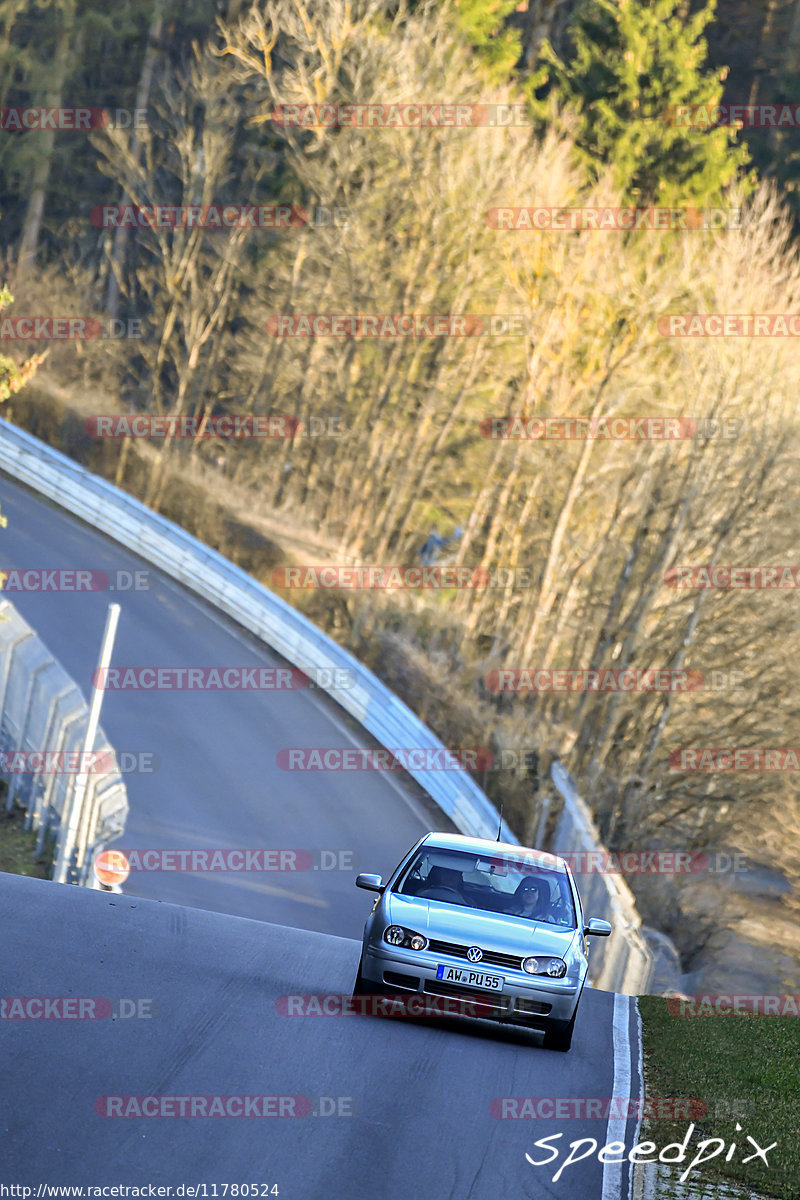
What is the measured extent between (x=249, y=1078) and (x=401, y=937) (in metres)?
1.93

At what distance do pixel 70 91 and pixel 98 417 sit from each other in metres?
21.3

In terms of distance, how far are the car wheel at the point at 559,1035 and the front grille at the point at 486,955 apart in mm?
610

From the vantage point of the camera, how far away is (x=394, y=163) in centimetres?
4388

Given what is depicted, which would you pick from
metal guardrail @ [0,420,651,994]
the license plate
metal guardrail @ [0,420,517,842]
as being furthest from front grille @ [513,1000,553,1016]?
metal guardrail @ [0,420,517,842]

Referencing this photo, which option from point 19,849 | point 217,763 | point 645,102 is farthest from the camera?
point 645,102

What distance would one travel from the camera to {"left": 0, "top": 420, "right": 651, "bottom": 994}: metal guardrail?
60.1 ft

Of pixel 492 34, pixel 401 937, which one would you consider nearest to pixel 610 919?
pixel 401 937

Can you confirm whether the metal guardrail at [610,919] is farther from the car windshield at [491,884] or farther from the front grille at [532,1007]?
the front grille at [532,1007]

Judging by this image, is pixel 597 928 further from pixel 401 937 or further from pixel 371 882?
pixel 371 882

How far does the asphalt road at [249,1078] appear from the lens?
7.02 m

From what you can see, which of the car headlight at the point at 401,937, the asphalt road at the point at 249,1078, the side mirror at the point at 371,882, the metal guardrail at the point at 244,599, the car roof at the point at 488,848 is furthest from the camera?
the metal guardrail at the point at 244,599

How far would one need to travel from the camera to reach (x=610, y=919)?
58.1 feet

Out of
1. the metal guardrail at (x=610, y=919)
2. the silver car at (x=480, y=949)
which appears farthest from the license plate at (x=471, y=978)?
the metal guardrail at (x=610, y=919)

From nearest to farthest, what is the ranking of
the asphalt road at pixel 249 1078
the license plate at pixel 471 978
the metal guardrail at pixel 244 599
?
the asphalt road at pixel 249 1078 → the license plate at pixel 471 978 → the metal guardrail at pixel 244 599
